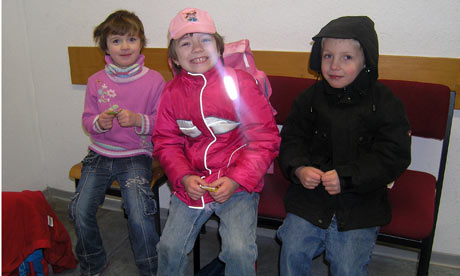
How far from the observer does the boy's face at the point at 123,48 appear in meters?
2.03

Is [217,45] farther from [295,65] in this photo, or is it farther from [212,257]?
[212,257]

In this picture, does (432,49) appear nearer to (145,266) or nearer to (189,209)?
(189,209)

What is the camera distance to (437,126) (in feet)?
5.90

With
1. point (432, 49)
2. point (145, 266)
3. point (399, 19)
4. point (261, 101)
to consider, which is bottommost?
point (145, 266)

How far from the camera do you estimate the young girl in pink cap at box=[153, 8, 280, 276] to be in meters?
1.58

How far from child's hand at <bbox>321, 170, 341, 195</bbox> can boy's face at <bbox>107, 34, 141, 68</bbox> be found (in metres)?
1.23

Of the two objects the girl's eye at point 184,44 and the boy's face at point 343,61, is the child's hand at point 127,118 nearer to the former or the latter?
the girl's eye at point 184,44

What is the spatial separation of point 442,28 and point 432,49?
108 mm

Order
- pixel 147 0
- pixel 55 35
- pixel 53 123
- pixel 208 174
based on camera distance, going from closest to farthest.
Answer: pixel 208 174 → pixel 147 0 → pixel 55 35 → pixel 53 123

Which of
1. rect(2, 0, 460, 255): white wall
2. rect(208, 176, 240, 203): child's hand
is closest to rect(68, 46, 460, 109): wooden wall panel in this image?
rect(2, 0, 460, 255): white wall

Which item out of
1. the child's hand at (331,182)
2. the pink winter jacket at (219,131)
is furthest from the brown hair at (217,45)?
the child's hand at (331,182)

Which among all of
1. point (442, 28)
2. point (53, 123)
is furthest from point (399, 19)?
point (53, 123)

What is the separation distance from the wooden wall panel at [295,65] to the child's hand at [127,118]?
1.56 ft

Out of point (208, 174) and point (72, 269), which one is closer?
point (208, 174)
